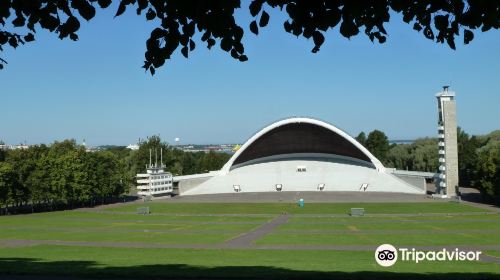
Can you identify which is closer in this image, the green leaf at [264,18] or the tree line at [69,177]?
the green leaf at [264,18]

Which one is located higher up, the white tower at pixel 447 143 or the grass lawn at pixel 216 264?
the white tower at pixel 447 143

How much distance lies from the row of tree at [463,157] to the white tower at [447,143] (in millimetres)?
2628

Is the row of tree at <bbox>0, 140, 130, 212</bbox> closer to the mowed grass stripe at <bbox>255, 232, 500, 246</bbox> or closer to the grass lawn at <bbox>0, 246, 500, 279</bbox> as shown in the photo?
the grass lawn at <bbox>0, 246, 500, 279</bbox>

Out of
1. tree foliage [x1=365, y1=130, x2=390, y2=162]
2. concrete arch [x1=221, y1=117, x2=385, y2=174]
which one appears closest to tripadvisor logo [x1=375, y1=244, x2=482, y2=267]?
concrete arch [x1=221, y1=117, x2=385, y2=174]

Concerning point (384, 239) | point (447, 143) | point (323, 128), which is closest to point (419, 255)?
point (384, 239)

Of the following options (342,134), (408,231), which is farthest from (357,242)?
(342,134)

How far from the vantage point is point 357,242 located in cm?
2998

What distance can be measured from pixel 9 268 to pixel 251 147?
3011 inches

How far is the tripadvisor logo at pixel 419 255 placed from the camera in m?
21.5

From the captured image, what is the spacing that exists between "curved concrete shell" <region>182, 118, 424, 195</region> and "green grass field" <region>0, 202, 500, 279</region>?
31309mm

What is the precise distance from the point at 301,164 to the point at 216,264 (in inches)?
3064

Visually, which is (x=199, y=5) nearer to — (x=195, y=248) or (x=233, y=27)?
(x=233, y=27)

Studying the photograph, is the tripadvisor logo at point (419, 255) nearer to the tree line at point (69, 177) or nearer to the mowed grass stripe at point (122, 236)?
the mowed grass stripe at point (122, 236)

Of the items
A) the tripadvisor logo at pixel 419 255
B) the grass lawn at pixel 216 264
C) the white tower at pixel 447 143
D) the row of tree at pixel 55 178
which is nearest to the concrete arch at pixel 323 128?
the white tower at pixel 447 143
